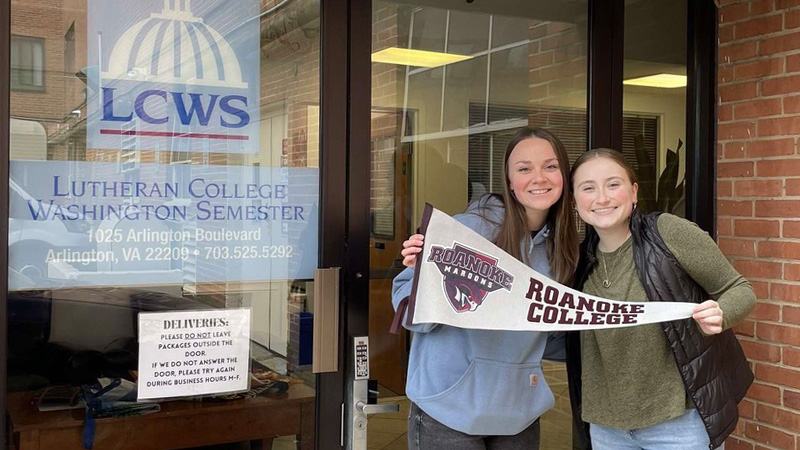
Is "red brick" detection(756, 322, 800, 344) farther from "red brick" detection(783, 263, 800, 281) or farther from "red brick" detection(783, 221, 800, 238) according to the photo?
"red brick" detection(783, 221, 800, 238)

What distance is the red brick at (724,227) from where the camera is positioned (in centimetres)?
347

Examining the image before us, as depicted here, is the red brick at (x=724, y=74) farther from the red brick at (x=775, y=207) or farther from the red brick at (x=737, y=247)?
the red brick at (x=737, y=247)

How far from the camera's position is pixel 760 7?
10.9ft

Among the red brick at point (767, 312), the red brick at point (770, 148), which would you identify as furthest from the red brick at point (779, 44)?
the red brick at point (767, 312)

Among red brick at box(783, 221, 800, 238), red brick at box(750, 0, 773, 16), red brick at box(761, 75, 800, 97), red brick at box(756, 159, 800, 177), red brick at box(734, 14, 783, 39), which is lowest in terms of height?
red brick at box(783, 221, 800, 238)

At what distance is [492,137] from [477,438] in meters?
1.22

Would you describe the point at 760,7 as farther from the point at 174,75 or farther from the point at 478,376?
the point at 174,75

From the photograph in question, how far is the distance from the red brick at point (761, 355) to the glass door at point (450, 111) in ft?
2.62

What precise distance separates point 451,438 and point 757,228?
177cm

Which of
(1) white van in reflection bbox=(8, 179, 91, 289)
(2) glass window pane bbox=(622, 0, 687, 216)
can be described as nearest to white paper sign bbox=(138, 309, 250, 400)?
(1) white van in reflection bbox=(8, 179, 91, 289)

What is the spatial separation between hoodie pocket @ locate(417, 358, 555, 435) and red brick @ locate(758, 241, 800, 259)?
143 centimetres

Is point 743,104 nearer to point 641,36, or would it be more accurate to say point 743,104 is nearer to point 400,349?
point 641,36

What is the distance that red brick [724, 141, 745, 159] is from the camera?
3428 mm

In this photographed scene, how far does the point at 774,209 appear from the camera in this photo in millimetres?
3250
